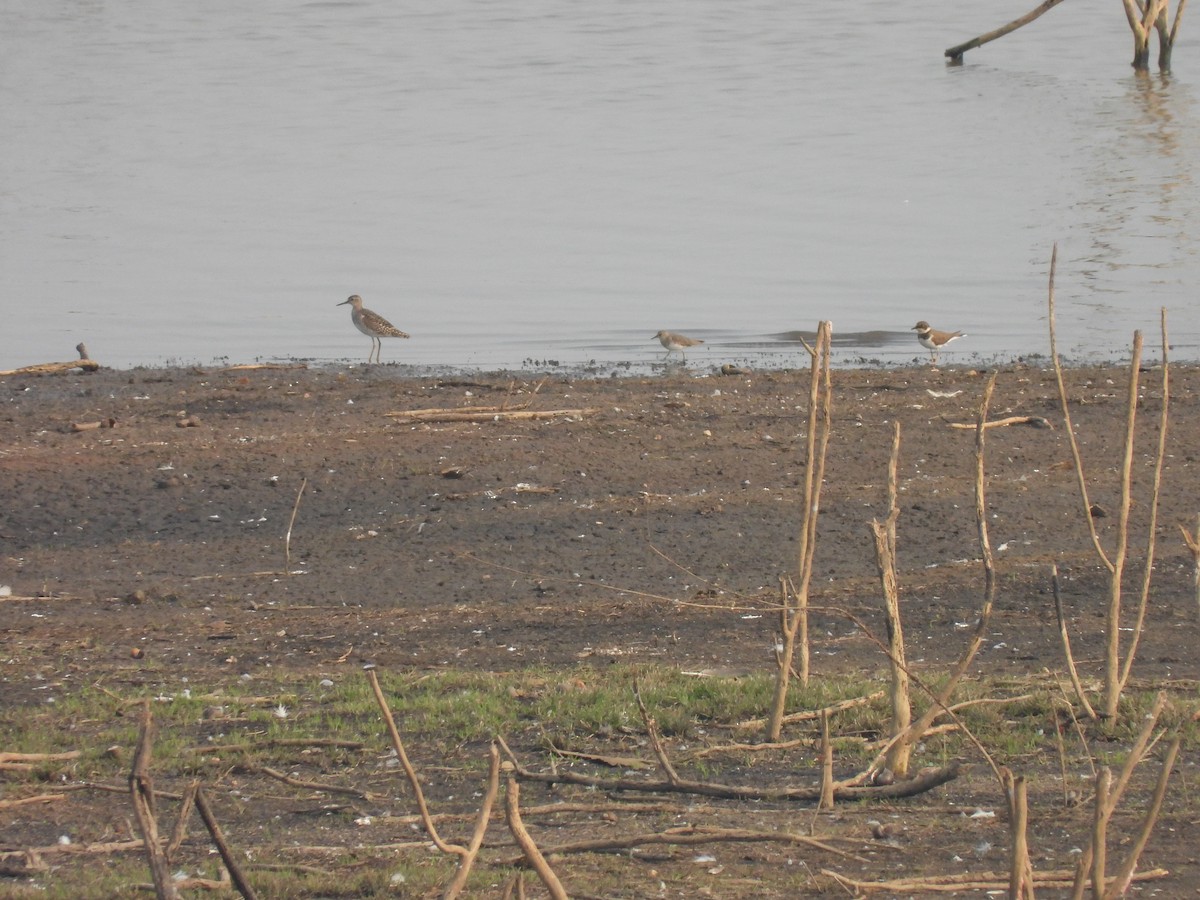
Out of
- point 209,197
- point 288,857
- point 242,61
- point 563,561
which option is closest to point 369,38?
point 242,61

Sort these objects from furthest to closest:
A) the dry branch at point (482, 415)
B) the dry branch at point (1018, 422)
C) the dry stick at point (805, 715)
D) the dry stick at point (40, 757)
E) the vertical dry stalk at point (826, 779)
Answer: the dry branch at point (482, 415)
the dry branch at point (1018, 422)
the dry stick at point (805, 715)
the dry stick at point (40, 757)
the vertical dry stalk at point (826, 779)

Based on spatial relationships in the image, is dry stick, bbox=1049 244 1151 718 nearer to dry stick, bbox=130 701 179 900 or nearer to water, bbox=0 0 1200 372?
dry stick, bbox=130 701 179 900

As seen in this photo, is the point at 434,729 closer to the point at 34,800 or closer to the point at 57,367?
the point at 34,800

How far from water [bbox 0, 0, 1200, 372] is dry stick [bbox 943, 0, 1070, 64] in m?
0.56

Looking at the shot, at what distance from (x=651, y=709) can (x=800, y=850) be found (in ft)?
4.71

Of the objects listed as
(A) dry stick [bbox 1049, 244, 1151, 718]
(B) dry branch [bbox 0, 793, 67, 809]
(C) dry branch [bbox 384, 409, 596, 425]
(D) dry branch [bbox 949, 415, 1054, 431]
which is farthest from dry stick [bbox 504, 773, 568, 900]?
(C) dry branch [bbox 384, 409, 596, 425]

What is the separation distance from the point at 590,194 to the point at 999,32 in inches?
474

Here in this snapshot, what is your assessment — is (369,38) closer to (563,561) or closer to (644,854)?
(563,561)

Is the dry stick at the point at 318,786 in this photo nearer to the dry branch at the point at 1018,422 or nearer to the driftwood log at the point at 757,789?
the driftwood log at the point at 757,789

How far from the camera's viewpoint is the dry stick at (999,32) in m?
30.9

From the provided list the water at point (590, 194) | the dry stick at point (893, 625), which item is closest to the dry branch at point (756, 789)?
the dry stick at point (893, 625)

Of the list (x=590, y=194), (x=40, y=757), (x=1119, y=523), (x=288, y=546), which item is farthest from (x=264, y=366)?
(x=590, y=194)

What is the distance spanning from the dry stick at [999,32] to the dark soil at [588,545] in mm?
19852

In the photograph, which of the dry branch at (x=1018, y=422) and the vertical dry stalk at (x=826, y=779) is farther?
the dry branch at (x=1018, y=422)
